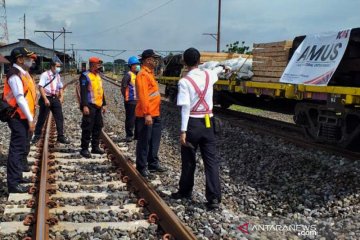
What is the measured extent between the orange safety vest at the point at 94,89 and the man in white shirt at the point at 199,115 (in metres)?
3.09

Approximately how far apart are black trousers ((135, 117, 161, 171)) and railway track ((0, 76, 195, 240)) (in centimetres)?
22

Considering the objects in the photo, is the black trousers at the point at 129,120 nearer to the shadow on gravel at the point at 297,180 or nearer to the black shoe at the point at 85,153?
the black shoe at the point at 85,153

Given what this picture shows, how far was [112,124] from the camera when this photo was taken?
13.7 meters

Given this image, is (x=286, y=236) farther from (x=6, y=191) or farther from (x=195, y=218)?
(x=6, y=191)

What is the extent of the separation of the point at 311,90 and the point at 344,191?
9.78 feet

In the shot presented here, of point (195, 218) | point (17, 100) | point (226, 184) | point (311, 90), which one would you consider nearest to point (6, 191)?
point (17, 100)

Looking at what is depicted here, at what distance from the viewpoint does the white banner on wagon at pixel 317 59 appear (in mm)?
8719

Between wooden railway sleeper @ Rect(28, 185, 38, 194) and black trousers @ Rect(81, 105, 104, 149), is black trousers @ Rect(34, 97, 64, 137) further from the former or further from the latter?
wooden railway sleeper @ Rect(28, 185, 38, 194)

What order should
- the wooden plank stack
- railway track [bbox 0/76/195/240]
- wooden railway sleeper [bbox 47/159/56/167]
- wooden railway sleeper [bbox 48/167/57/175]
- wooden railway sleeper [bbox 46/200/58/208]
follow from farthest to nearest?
the wooden plank stack, wooden railway sleeper [bbox 47/159/56/167], wooden railway sleeper [bbox 48/167/57/175], wooden railway sleeper [bbox 46/200/58/208], railway track [bbox 0/76/195/240]

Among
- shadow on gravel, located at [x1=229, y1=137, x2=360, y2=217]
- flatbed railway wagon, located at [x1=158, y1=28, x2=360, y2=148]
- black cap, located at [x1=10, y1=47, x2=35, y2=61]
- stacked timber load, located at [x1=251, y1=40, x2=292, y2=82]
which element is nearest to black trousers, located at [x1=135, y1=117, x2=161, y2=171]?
shadow on gravel, located at [x1=229, y1=137, x2=360, y2=217]

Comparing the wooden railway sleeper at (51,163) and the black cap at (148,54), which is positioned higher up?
the black cap at (148,54)

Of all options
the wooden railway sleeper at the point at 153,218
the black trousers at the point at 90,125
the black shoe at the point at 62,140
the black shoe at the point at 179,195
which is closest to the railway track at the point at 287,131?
the black shoe at the point at 179,195

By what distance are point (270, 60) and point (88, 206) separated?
7279mm

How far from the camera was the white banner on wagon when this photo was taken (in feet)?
28.6
